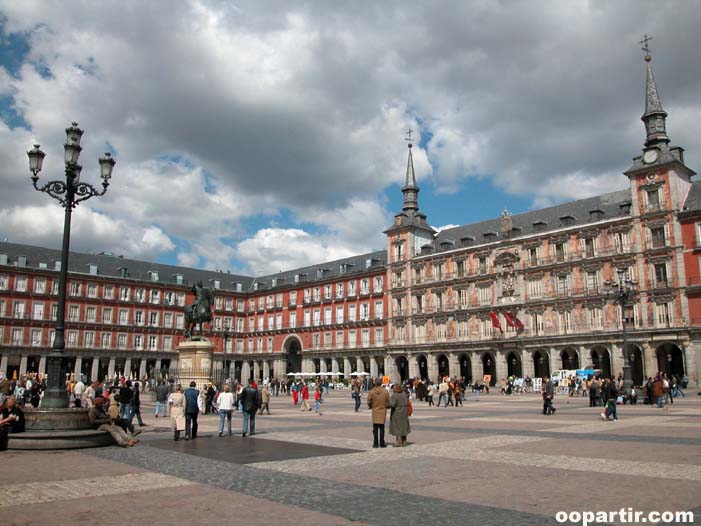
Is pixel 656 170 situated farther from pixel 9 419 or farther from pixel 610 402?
pixel 9 419

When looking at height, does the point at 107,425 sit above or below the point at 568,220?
below

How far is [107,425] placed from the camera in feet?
47.0

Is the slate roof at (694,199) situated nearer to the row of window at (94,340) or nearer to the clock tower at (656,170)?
the clock tower at (656,170)

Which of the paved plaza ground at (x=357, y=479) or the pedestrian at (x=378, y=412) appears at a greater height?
the pedestrian at (x=378, y=412)

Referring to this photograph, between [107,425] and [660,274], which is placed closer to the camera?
[107,425]

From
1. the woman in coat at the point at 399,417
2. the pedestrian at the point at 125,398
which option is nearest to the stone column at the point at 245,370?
the pedestrian at the point at 125,398

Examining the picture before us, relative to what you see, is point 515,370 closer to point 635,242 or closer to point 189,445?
point 635,242

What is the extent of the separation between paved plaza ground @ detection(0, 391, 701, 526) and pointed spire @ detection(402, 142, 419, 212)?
183 ft

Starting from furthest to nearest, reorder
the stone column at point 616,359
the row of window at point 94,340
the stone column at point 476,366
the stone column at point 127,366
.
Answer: the stone column at point 127,366 < the row of window at point 94,340 < the stone column at point 476,366 < the stone column at point 616,359

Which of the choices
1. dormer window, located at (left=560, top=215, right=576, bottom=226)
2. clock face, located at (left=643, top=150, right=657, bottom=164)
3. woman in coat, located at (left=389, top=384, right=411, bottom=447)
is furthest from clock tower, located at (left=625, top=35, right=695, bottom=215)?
woman in coat, located at (left=389, top=384, right=411, bottom=447)

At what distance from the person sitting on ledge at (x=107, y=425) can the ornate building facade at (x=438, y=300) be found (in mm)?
28406

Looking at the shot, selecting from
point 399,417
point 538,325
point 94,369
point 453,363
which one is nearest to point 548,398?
point 399,417

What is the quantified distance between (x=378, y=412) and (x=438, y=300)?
51.0 metres

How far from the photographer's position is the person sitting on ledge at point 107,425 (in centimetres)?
1398
